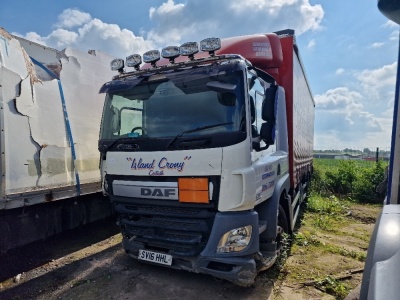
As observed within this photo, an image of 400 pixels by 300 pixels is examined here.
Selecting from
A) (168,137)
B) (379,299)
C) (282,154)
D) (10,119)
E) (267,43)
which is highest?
(267,43)

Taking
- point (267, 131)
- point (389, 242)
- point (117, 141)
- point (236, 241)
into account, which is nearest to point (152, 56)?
point (117, 141)

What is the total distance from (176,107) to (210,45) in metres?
0.81

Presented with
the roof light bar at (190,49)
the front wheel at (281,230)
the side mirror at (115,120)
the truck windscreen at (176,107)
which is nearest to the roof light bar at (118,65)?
the truck windscreen at (176,107)

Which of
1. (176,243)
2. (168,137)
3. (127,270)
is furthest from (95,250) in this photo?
(168,137)

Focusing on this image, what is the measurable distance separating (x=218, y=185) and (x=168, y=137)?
0.79 m

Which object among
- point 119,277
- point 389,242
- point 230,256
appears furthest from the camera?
point 119,277

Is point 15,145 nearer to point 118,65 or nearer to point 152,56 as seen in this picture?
point 118,65

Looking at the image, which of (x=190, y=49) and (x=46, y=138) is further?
(x=46, y=138)

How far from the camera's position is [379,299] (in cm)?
121

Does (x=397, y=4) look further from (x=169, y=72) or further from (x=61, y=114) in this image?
(x=61, y=114)

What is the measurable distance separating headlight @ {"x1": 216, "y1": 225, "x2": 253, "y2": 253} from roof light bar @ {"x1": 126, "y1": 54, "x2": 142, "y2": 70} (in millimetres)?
2508

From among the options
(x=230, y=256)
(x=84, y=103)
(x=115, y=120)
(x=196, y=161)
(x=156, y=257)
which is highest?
(x=84, y=103)

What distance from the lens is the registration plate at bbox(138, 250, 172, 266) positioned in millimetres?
3367

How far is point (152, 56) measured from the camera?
12.2 feet
